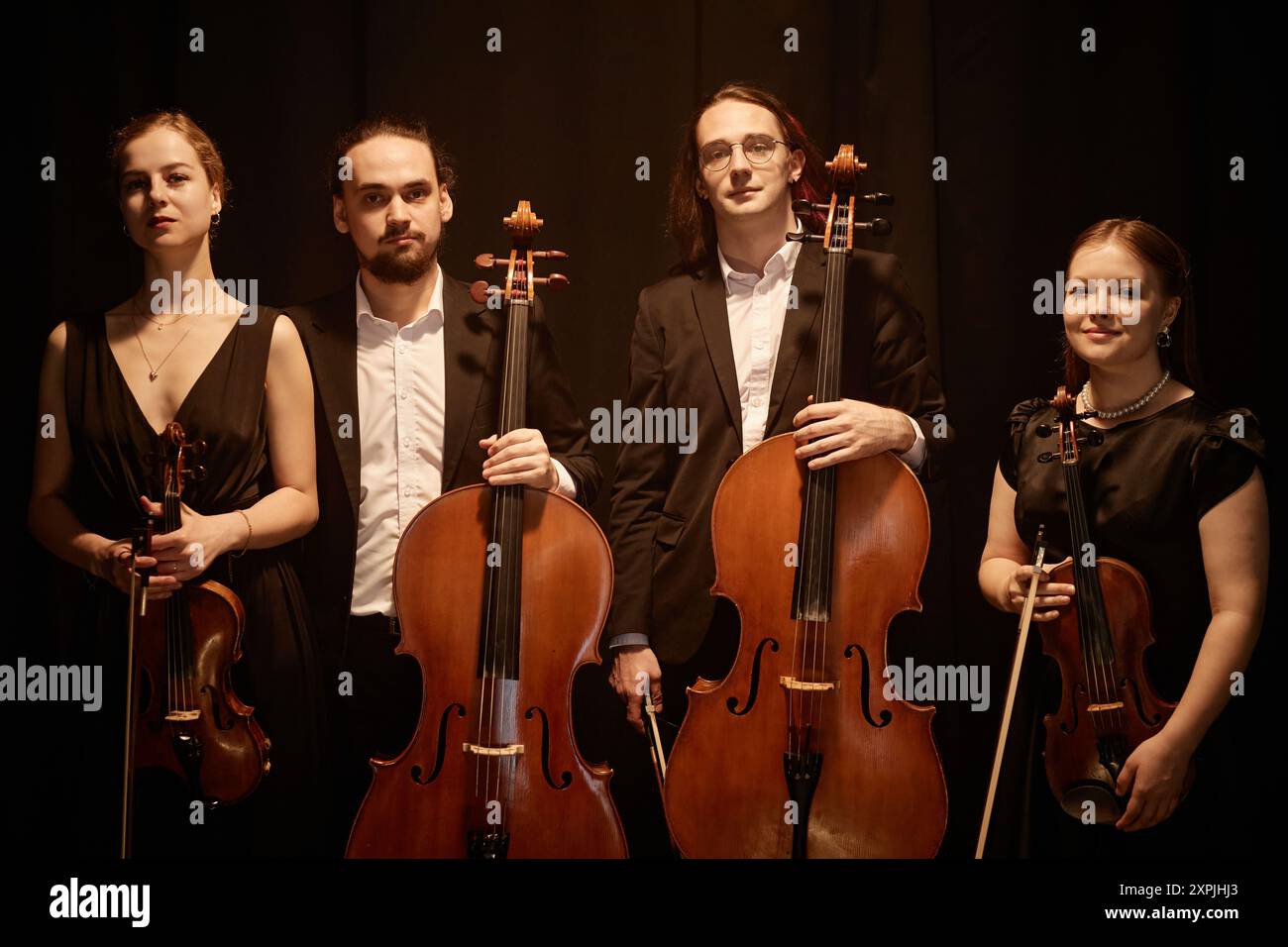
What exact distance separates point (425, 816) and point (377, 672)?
0.46 metres

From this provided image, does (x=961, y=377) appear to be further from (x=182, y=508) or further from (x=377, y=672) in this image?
(x=182, y=508)

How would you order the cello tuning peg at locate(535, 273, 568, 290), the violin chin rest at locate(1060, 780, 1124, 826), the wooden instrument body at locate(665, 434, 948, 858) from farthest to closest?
1. the cello tuning peg at locate(535, 273, 568, 290)
2. the violin chin rest at locate(1060, 780, 1124, 826)
3. the wooden instrument body at locate(665, 434, 948, 858)

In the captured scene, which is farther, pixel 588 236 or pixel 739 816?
pixel 588 236

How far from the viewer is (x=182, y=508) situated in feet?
8.71

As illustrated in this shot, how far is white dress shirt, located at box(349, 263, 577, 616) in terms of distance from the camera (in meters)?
2.78

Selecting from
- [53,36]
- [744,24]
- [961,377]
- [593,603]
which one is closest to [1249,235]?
[961,377]

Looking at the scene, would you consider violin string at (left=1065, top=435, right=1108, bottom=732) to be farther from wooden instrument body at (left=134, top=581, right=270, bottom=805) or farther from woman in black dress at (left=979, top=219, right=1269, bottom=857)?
wooden instrument body at (left=134, top=581, right=270, bottom=805)

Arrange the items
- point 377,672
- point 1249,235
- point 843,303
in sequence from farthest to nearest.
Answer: point 1249,235, point 377,672, point 843,303

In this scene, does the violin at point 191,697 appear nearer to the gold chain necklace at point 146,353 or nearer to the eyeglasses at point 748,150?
the gold chain necklace at point 146,353

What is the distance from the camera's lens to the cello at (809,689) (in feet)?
7.74

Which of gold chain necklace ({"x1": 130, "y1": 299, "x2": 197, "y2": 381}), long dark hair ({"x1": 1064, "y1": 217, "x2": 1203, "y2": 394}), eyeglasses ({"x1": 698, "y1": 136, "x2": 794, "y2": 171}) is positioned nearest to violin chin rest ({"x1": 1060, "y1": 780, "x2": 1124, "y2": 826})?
long dark hair ({"x1": 1064, "y1": 217, "x2": 1203, "y2": 394})

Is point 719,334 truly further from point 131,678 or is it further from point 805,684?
point 131,678

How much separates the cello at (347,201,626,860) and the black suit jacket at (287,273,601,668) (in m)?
0.27

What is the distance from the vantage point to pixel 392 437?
9.18ft
